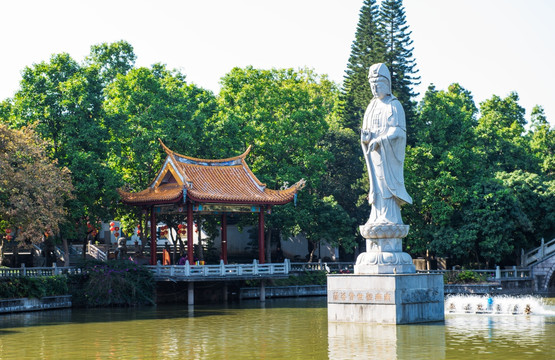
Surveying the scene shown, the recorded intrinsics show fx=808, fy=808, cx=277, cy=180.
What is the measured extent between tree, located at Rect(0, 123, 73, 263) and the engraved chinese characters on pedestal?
12812 millimetres

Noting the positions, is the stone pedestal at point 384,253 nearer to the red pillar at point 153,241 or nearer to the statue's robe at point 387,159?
the statue's robe at point 387,159

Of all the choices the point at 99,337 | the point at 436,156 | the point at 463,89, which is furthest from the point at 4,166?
the point at 463,89

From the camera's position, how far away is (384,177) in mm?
21297

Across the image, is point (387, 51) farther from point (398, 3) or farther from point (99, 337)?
point (99, 337)

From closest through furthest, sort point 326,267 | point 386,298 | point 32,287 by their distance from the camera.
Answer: point 386,298, point 32,287, point 326,267

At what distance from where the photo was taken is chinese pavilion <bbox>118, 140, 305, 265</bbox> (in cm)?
3278

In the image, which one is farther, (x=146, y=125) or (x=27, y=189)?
(x=146, y=125)

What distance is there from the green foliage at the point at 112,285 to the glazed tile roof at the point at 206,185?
3.25 metres

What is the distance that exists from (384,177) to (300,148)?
19.3 meters

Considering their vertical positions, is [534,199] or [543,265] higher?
[534,199]

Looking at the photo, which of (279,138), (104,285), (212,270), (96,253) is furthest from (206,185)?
(96,253)

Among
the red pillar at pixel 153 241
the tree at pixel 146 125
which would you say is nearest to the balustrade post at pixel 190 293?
the red pillar at pixel 153 241

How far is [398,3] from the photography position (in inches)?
1902

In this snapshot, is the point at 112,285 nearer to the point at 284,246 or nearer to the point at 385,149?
the point at 385,149
